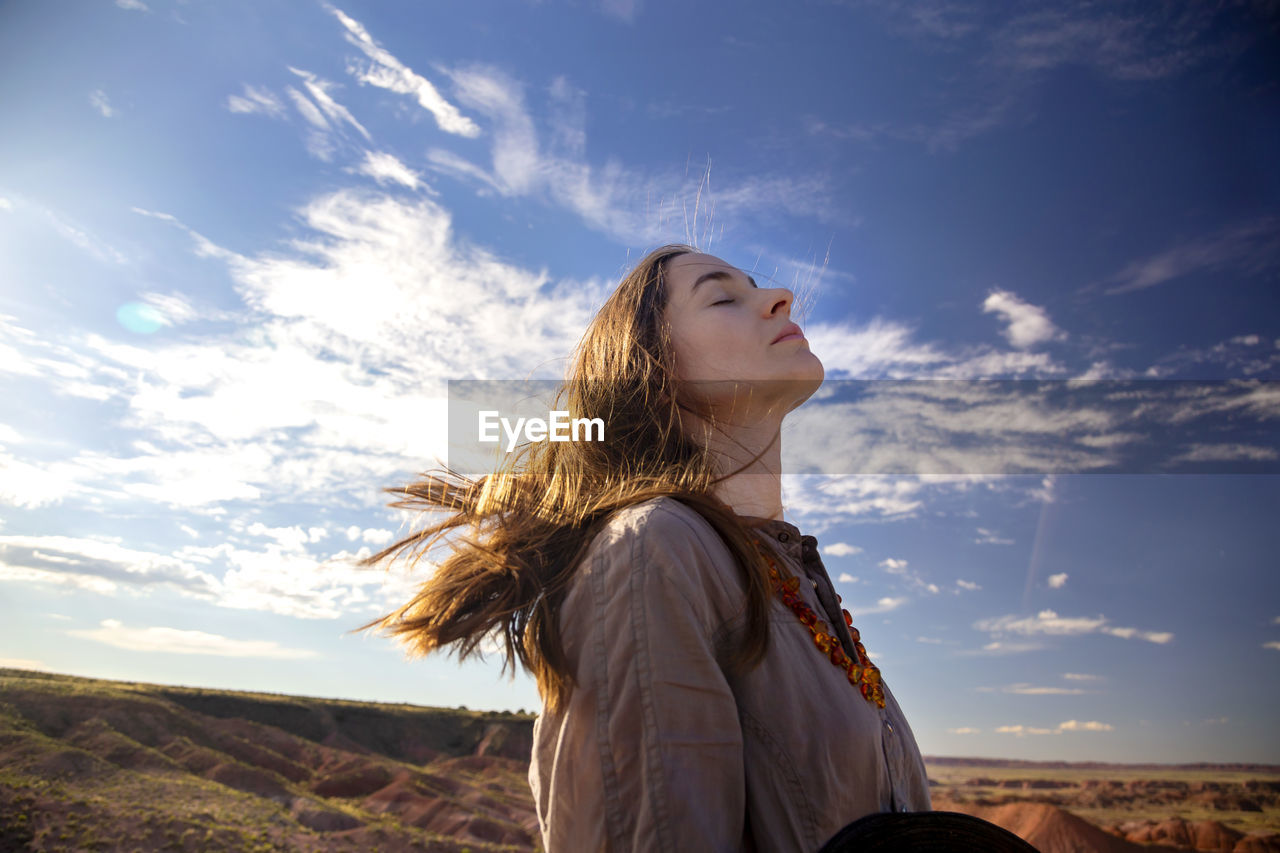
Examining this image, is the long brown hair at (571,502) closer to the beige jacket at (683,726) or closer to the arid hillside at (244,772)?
the beige jacket at (683,726)

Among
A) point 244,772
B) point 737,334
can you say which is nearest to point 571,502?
point 737,334

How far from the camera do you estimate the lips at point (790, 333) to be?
7.03ft

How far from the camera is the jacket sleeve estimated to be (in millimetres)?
1164

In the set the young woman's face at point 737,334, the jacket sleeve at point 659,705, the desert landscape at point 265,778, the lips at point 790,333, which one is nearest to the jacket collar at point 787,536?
the young woman's face at point 737,334

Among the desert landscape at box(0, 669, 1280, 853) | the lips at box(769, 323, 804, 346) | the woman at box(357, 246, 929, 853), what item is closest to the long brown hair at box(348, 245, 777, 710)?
the woman at box(357, 246, 929, 853)

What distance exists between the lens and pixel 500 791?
33.8 m

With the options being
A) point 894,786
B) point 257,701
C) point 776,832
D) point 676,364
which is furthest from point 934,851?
point 257,701

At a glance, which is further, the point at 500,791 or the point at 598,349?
the point at 500,791

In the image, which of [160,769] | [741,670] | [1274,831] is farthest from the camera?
[160,769]

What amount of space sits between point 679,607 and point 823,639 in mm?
633

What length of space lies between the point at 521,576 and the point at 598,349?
1.03m

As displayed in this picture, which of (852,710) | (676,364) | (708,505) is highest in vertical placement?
(676,364)

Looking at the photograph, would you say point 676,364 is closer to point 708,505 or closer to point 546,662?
point 708,505

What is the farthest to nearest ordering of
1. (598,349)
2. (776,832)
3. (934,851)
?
(598,349) < (776,832) < (934,851)
